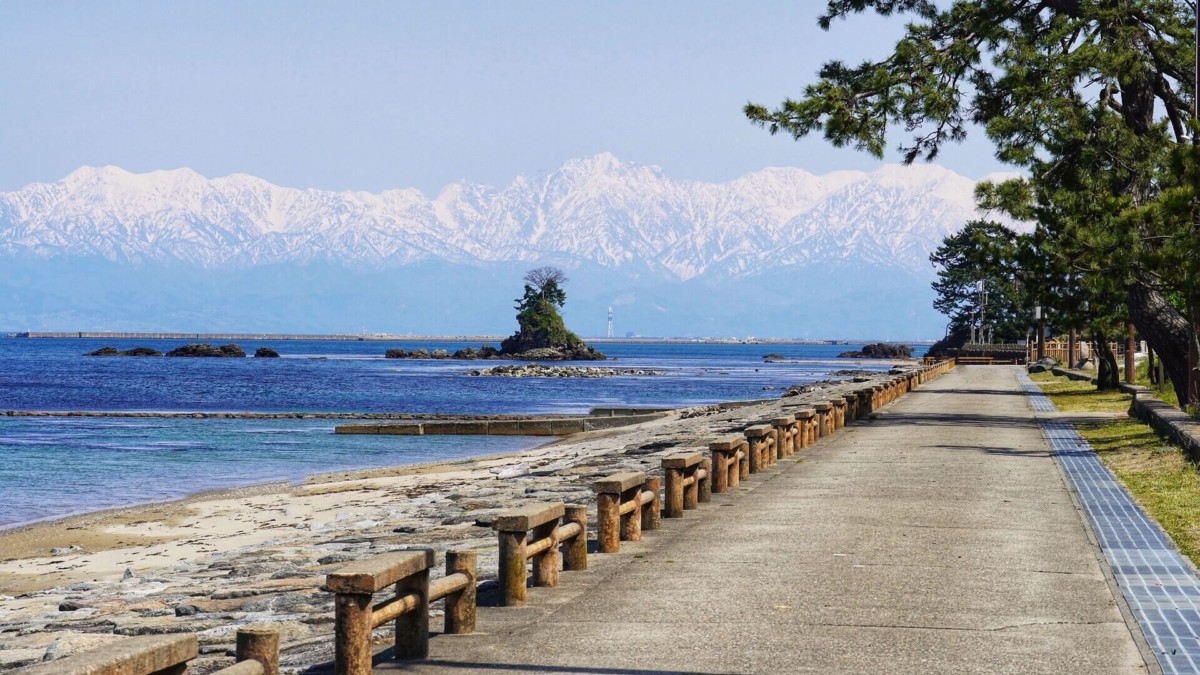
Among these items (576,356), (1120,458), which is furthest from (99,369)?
(1120,458)

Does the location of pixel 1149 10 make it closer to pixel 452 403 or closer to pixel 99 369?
pixel 452 403

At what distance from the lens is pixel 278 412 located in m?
60.4

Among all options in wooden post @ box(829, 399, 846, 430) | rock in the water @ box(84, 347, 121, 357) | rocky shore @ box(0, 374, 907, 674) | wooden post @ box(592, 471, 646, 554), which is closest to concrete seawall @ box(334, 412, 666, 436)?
rocky shore @ box(0, 374, 907, 674)

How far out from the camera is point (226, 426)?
51.5 m

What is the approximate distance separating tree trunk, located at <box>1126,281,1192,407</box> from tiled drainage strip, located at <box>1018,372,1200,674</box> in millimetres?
10262

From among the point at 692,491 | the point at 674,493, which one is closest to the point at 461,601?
the point at 674,493

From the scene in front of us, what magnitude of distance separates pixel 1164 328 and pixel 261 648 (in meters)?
26.5

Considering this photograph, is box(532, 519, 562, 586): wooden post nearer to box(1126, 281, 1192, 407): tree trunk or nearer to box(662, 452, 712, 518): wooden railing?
box(662, 452, 712, 518): wooden railing

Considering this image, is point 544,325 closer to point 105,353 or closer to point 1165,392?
point 105,353

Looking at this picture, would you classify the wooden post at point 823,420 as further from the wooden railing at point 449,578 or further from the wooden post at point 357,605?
the wooden post at point 357,605

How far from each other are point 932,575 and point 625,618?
284cm

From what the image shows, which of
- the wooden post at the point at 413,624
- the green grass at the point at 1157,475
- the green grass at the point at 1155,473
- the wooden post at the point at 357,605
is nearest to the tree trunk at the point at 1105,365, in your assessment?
the green grass at the point at 1155,473

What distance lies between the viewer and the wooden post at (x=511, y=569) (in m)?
9.61

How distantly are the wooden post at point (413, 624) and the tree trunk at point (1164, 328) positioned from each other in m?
23.8
